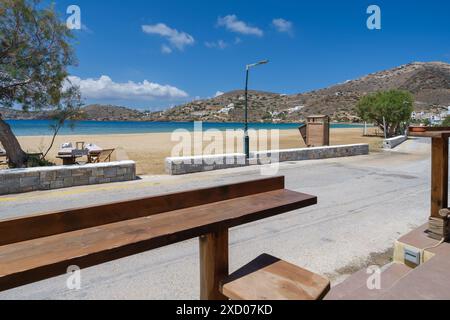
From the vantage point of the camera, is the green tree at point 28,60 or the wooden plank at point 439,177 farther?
the green tree at point 28,60

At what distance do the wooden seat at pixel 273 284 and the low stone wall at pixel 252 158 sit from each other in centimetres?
843

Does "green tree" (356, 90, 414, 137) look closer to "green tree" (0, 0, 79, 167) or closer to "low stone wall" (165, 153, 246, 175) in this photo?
"low stone wall" (165, 153, 246, 175)

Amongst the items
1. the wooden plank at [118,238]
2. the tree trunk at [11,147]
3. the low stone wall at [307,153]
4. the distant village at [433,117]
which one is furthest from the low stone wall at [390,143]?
the distant village at [433,117]

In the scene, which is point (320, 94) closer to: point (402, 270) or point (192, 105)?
point (192, 105)

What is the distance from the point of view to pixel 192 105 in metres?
166

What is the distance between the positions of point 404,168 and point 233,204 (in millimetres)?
11841

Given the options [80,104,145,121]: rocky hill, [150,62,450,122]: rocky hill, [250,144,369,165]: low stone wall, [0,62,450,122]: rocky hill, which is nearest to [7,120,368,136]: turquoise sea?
[0,62,450,122]: rocky hill

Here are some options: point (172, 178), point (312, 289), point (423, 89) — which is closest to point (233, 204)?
point (312, 289)

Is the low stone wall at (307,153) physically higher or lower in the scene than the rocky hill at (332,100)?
lower

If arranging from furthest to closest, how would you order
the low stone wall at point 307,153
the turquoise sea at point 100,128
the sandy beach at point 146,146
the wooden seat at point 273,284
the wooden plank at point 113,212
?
the turquoise sea at point 100,128
the sandy beach at point 146,146
the low stone wall at point 307,153
the wooden seat at point 273,284
the wooden plank at point 113,212

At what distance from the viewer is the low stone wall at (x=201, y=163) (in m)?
10.3

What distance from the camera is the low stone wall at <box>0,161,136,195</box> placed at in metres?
7.68

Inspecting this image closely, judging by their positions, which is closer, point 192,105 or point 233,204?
point 233,204

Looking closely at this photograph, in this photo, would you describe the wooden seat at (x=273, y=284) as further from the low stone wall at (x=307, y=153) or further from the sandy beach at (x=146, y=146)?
the low stone wall at (x=307, y=153)
